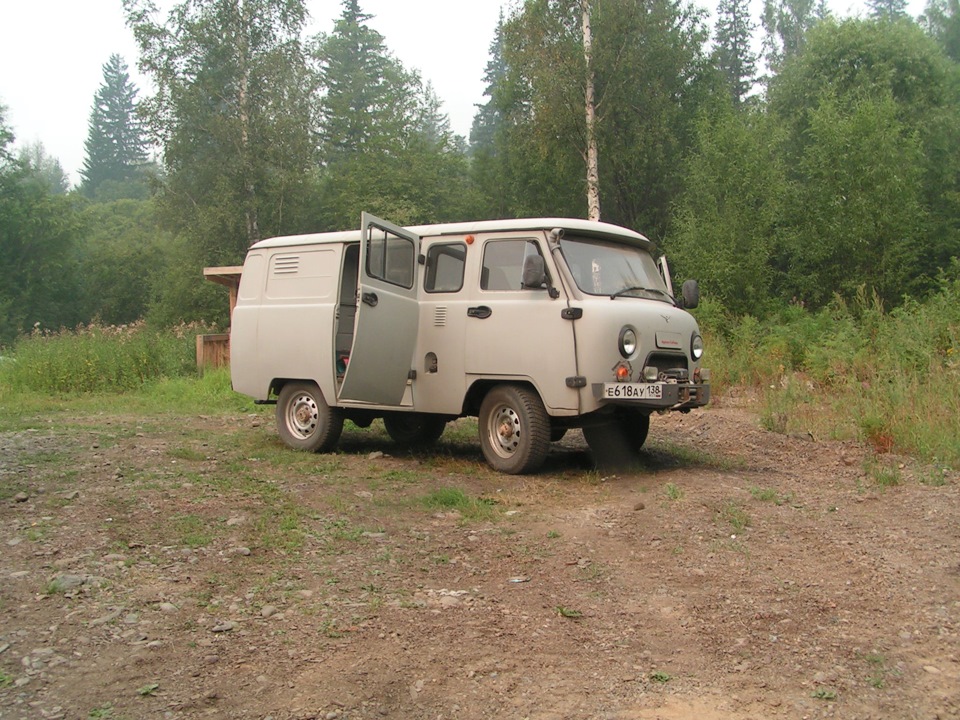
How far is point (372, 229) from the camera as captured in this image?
9164 mm

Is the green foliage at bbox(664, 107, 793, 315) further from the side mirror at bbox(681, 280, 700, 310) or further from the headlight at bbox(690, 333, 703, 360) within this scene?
the headlight at bbox(690, 333, 703, 360)

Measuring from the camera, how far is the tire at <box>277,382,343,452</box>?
10.4m

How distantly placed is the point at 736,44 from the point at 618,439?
Answer: 49275 mm

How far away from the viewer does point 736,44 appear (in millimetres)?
53594

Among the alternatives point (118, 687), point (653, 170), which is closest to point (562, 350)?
point (118, 687)

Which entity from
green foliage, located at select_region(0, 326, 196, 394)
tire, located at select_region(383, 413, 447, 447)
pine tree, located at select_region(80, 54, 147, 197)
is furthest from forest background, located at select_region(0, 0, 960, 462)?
pine tree, located at select_region(80, 54, 147, 197)

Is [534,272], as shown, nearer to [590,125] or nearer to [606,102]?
[590,125]

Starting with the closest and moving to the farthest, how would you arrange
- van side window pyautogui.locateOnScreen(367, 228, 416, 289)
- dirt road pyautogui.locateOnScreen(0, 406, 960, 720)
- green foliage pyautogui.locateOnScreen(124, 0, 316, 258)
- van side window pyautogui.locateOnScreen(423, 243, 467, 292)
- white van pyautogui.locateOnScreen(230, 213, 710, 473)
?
dirt road pyautogui.locateOnScreen(0, 406, 960, 720) < white van pyautogui.locateOnScreen(230, 213, 710, 473) < van side window pyautogui.locateOnScreen(367, 228, 416, 289) < van side window pyautogui.locateOnScreen(423, 243, 467, 292) < green foliage pyautogui.locateOnScreen(124, 0, 316, 258)

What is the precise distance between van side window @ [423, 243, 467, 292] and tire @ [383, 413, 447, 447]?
192 cm

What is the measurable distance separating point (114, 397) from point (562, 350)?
11784 millimetres

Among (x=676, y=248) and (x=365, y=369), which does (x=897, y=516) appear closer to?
(x=365, y=369)

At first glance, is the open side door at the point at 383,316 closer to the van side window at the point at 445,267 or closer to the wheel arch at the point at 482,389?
the van side window at the point at 445,267

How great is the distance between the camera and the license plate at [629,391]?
8312mm

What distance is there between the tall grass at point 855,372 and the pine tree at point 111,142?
315ft
